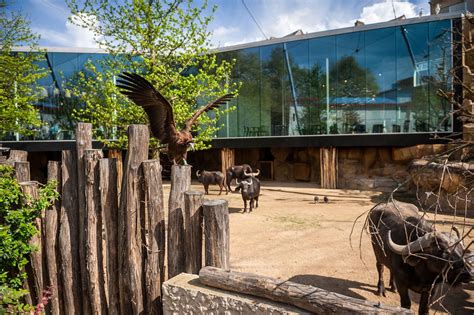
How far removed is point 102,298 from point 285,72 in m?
16.7

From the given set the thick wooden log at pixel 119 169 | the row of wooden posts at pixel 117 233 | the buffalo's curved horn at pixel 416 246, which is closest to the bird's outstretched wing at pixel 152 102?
the thick wooden log at pixel 119 169

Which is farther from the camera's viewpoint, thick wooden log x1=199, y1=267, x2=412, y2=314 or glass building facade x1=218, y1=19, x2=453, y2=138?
glass building facade x1=218, y1=19, x2=453, y2=138

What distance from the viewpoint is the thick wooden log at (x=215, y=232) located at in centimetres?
315

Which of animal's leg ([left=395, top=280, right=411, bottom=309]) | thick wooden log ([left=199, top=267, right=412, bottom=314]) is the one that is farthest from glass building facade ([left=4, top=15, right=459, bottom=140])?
thick wooden log ([left=199, top=267, right=412, bottom=314])

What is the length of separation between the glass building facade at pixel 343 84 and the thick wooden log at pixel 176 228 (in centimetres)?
1398

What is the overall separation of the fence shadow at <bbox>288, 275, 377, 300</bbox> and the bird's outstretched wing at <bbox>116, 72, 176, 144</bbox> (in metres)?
3.44

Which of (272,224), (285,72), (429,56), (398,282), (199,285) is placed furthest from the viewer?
(285,72)

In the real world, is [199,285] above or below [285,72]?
below

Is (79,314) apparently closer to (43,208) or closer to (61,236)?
(61,236)

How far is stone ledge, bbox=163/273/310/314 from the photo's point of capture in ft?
8.57

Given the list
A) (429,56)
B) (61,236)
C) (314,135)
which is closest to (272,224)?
(61,236)

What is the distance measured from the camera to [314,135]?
17406 mm

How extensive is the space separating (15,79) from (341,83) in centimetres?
1450

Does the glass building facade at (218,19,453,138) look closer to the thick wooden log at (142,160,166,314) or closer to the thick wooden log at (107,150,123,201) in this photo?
the thick wooden log at (107,150,123,201)
